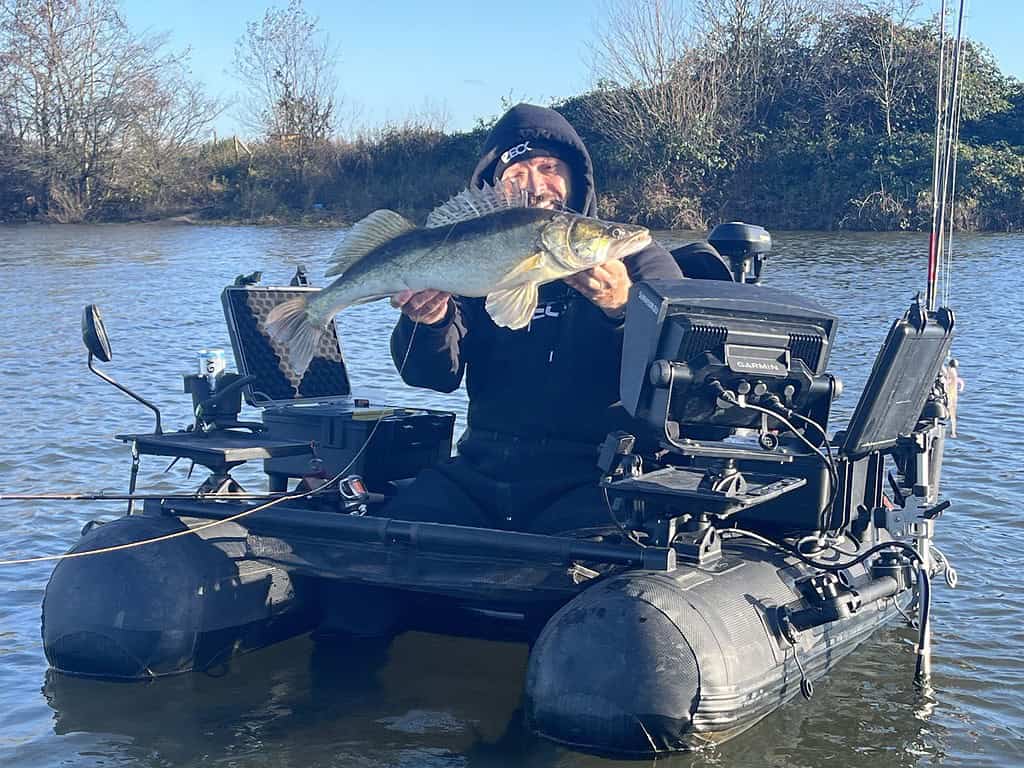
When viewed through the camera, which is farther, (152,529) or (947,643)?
(947,643)

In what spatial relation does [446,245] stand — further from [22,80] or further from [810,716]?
[22,80]

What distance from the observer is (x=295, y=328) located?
468 centimetres

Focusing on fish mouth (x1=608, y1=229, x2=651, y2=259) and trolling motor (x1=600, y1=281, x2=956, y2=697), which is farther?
fish mouth (x1=608, y1=229, x2=651, y2=259)

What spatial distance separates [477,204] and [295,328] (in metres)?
0.84

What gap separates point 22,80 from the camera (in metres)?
37.2

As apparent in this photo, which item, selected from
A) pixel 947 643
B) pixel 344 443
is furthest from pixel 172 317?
pixel 947 643

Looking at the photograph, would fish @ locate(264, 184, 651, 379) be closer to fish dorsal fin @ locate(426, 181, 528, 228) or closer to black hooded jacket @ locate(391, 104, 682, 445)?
fish dorsal fin @ locate(426, 181, 528, 228)

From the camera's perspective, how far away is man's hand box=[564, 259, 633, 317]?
176 inches

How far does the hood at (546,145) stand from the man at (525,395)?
0.47 feet

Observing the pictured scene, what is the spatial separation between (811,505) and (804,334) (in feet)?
2.65

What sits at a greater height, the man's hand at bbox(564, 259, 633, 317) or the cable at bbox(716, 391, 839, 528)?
the man's hand at bbox(564, 259, 633, 317)

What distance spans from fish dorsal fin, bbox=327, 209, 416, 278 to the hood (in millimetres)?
707

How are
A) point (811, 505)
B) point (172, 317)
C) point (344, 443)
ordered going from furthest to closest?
point (172, 317), point (344, 443), point (811, 505)

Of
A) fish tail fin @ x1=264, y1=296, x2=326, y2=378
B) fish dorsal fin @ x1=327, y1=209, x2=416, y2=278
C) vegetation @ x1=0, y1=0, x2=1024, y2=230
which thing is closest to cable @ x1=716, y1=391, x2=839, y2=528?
fish dorsal fin @ x1=327, y1=209, x2=416, y2=278
